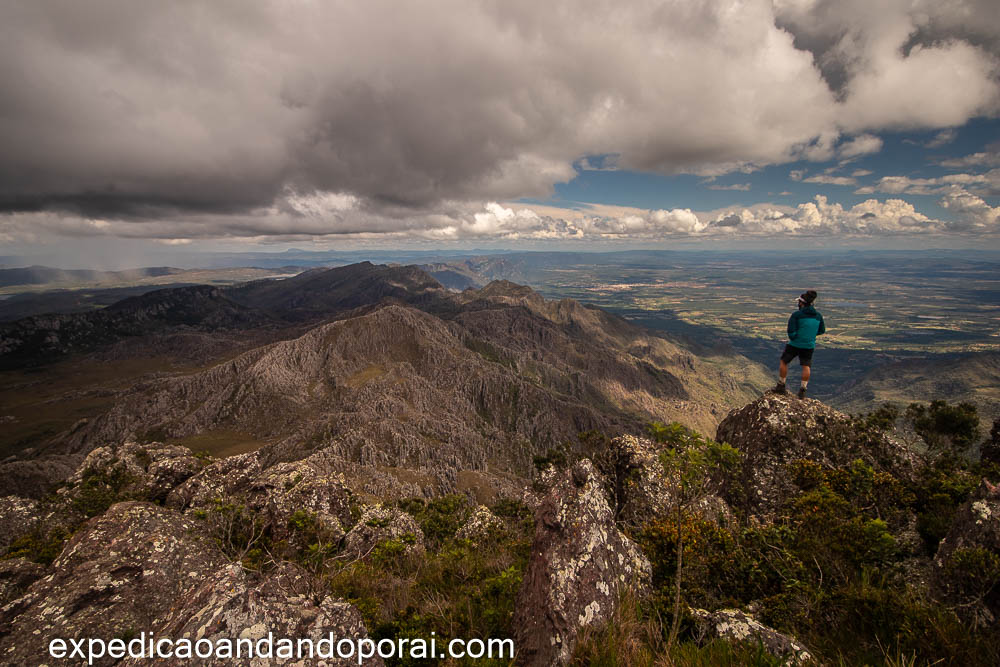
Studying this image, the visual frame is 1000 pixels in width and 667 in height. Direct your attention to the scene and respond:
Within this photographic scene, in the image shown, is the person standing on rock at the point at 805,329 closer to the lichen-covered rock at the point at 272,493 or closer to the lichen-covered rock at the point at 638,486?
the lichen-covered rock at the point at 638,486

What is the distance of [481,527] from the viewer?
32.7 meters

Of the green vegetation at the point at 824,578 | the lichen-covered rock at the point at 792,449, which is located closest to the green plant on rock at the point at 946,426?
the lichen-covered rock at the point at 792,449

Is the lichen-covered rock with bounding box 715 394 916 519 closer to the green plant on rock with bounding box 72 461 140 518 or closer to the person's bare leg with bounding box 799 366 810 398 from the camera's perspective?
the person's bare leg with bounding box 799 366 810 398

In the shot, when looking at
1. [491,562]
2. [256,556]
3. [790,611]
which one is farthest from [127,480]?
[790,611]

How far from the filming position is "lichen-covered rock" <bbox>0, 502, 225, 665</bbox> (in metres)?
10.9

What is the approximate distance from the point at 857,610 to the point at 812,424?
50.0 ft

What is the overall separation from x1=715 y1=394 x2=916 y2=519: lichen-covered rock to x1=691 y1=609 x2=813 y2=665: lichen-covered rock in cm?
1278

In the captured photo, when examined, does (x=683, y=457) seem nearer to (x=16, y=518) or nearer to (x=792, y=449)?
(x=792, y=449)

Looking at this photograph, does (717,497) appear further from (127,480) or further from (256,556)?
(127,480)

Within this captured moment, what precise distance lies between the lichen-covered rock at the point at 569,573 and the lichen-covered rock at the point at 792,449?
10743 mm

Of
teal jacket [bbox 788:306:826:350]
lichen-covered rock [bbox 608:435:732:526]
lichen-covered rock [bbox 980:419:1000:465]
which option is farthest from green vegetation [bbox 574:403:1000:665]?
teal jacket [bbox 788:306:826:350]

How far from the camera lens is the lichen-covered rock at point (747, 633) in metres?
7.69

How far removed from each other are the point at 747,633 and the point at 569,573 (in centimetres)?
414

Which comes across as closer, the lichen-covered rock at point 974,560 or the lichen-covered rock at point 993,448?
the lichen-covered rock at point 974,560
